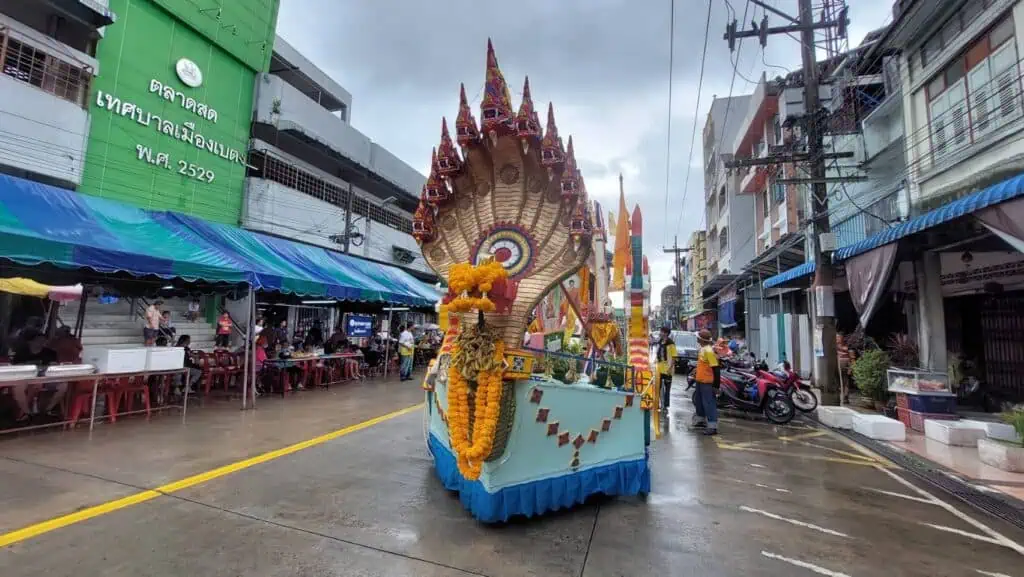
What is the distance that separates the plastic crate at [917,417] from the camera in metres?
6.80

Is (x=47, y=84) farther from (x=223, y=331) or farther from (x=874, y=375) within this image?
(x=874, y=375)

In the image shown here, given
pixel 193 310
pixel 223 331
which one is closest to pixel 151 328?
pixel 223 331

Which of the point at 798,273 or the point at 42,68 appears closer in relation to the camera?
the point at 42,68

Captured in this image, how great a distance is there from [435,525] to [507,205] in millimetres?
2832

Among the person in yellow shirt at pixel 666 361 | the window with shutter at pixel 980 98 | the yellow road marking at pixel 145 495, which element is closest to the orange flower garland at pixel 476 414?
the yellow road marking at pixel 145 495

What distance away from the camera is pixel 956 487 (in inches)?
179

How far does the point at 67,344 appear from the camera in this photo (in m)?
6.20

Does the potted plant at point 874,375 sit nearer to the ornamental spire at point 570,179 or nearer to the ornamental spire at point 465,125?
the ornamental spire at point 570,179

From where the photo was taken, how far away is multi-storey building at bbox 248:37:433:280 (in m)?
14.7

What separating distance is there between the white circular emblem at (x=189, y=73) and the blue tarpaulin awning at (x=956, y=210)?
16274 millimetres

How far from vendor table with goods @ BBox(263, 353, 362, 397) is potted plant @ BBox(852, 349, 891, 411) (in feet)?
36.1

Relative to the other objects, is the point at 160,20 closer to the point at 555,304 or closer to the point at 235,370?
the point at 235,370

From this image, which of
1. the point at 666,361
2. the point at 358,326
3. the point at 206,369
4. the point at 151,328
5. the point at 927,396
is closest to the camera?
the point at 927,396

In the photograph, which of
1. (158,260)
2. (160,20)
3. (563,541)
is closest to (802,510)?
(563,541)
